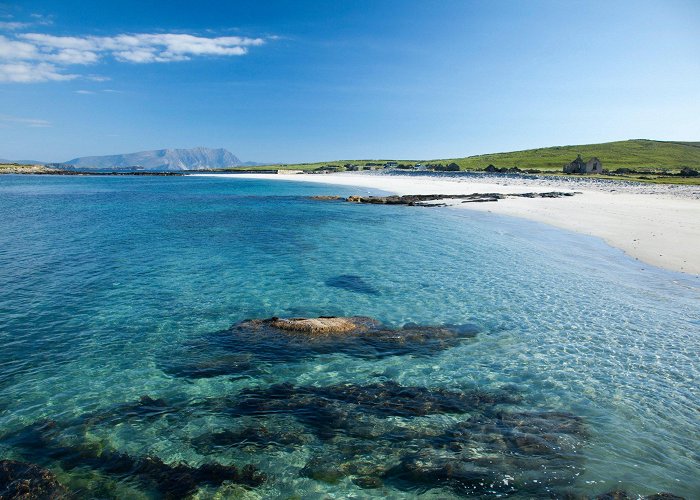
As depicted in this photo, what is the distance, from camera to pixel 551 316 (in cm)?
1662

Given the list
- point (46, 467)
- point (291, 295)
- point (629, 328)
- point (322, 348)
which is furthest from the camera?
point (291, 295)

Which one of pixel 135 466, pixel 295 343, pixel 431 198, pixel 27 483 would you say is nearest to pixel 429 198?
pixel 431 198

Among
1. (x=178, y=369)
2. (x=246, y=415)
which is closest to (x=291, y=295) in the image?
(x=178, y=369)

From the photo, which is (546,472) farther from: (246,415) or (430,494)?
(246,415)

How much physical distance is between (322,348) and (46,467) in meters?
7.63

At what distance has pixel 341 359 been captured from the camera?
41.8ft

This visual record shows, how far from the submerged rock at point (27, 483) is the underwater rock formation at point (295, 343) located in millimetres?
4256

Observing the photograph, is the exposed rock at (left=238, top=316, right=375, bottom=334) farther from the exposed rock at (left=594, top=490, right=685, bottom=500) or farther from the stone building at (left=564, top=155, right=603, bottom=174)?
the stone building at (left=564, top=155, right=603, bottom=174)

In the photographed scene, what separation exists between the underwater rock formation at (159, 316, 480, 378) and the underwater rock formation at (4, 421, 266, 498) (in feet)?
11.1

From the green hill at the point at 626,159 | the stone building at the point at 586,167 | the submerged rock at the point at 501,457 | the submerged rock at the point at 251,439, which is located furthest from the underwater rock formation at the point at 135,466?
the green hill at the point at 626,159

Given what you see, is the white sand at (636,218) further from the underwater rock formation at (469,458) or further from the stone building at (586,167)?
the stone building at (586,167)

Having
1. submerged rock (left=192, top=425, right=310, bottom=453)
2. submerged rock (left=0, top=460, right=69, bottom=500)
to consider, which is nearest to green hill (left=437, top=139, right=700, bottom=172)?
submerged rock (left=192, top=425, right=310, bottom=453)

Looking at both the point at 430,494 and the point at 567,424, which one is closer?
the point at 430,494

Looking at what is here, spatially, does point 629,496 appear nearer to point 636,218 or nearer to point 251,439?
point 251,439
